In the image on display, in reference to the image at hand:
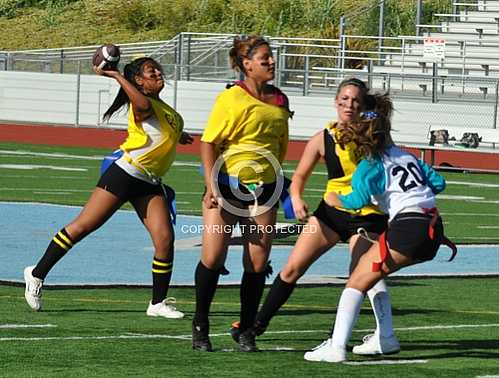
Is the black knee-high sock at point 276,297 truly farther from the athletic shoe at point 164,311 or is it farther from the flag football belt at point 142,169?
the flag football belt at point 142,169

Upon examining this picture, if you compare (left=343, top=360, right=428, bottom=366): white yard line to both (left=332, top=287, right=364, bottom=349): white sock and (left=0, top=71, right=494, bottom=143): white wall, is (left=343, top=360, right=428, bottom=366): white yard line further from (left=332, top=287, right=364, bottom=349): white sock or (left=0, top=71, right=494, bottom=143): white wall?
(left=0, top=71, right=494, bottom=143): white wall

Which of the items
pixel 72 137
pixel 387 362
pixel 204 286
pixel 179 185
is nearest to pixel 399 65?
pixel 72 137

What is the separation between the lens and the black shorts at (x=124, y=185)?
402 inches

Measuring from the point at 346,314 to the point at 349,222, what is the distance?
0.57 meters

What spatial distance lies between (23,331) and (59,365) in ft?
4.34

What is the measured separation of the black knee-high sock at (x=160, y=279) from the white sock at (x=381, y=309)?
2.08 metres

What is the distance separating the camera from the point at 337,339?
8.24 meters

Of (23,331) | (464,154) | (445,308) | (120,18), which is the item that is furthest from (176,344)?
(120,18)

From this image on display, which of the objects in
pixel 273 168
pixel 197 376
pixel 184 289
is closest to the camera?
pixel 197 376

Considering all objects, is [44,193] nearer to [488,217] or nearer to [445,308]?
[488,217]

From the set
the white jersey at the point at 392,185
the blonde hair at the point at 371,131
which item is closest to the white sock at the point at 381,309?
the white jersey at the point at 392,185

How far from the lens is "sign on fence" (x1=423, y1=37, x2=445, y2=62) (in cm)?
3694

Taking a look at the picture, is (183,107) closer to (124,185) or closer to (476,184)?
(476,184)

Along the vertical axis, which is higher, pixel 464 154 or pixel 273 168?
pixel 273 168
